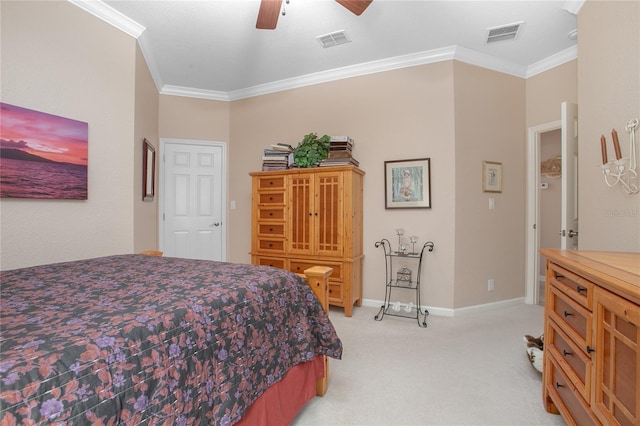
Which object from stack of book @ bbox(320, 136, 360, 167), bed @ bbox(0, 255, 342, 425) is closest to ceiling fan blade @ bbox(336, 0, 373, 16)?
stack of book @ bbox(320, 136, 360, 167)

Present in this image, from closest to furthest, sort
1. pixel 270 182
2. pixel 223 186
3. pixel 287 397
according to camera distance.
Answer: pixel 287 397, pixel 270 182, pixel 223 186

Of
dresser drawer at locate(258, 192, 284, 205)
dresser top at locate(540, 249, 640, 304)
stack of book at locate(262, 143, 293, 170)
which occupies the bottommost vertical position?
dresser top at locate(540, 249, 640, 304)

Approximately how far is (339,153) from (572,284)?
7.59 ft

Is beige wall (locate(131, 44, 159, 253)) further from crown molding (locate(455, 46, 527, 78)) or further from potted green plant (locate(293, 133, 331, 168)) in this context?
crown molding (locate(455, 46, 527, 78))

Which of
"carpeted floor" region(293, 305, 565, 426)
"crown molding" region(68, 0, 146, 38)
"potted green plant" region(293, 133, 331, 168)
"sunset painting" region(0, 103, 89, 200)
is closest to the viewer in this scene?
"carpeted floor" region(293, 305, 565, 426)

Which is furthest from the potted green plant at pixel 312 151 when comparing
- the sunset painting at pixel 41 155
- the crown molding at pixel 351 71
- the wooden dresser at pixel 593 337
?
the wooden dresser at pixel 593 337

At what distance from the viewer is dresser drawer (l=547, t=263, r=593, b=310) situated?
3.60 feet

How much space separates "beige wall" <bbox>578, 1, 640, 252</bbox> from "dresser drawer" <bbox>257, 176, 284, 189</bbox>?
263 centimetres

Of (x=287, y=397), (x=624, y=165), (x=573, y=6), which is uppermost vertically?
(x=573, y=6)

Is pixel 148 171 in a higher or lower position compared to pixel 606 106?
lower

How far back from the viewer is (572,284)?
1258mm

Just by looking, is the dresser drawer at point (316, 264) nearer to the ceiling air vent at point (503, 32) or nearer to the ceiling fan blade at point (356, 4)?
the ceiling fan blade at point (356, 4)

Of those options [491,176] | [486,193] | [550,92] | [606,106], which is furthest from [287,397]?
[550,92]

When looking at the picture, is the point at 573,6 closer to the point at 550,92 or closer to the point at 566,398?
the point at 550,92
